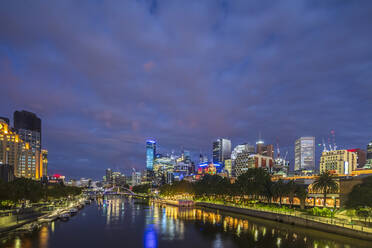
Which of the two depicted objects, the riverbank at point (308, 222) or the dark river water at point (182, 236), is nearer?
the riverbank at point (308, 222)

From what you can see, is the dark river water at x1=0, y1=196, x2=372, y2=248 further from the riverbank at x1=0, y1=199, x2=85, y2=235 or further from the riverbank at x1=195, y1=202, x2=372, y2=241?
the riverbank at x1=0, y1=199, x2=85, y2=235

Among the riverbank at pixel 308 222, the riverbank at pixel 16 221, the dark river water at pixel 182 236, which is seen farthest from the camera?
the riverbank at pixel 16 221

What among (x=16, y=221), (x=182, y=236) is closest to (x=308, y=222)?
(x=182, y=236)

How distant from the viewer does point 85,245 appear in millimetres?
55281

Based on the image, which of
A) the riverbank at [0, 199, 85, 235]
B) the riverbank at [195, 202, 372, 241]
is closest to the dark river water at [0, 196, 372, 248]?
the riverbank at [195, 202, 372, 241]

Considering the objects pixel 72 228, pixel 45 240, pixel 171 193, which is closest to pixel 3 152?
pixel 171 193

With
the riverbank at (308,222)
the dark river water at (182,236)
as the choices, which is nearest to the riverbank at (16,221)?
the dark river water at (182,236)

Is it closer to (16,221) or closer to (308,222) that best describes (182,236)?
(308,222)

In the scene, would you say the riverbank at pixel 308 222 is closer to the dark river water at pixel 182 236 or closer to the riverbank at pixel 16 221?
the dark river water at pixel 182 236

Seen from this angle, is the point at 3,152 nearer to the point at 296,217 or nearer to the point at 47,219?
the point at 47,219

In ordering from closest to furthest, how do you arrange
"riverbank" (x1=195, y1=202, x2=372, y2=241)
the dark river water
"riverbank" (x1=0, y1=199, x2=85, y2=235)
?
1. "riverbank" (x1=195, y1=202, x2=372, y2=241)
2. the dark river water
3. "riverbank" (x1=0, y1=199, x2=85, y2=235)

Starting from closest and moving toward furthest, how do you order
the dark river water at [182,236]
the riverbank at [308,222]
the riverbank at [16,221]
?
the riverbank at [308,222]
the dark river water at [182,236]
the riverbank at [16,221]

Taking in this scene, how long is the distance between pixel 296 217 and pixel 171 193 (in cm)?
12646

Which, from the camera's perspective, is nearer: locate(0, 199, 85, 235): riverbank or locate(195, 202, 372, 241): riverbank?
locate(195, 202, 372, 241): riverbank
